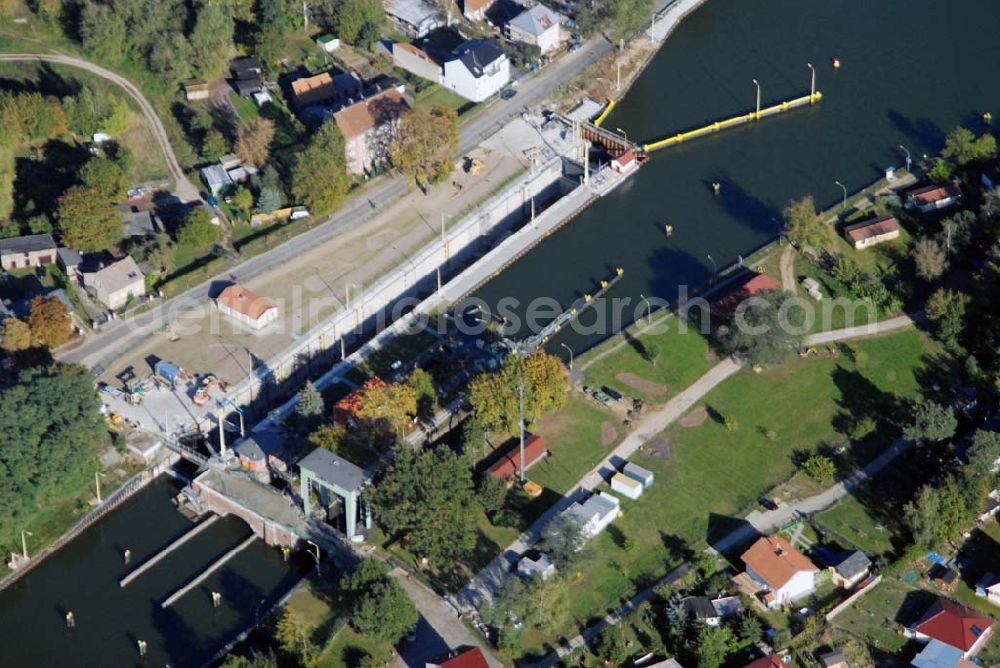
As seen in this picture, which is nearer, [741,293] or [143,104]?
Result: [741,293]

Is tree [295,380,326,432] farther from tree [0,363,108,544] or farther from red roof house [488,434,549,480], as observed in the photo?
tree [0,363,108,544]

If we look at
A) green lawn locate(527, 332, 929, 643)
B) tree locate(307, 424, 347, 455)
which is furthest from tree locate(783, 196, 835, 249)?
tree locate(307, 424, 347, 455)

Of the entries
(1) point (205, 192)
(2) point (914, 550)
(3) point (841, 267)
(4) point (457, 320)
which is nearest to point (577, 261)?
(4) point (457, 320)

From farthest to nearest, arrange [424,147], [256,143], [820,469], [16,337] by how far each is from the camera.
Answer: [424,147] < [256,143] < [16,337] < [820,469]

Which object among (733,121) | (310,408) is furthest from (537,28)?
(310,408)

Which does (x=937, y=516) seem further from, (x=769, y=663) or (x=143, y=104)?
(x=143, y=104)

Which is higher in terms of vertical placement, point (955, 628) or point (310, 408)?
point (310, 408)

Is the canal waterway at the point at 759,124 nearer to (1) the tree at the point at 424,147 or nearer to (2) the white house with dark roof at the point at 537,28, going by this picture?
(2) the white house with dark roof at the point at 537,28
